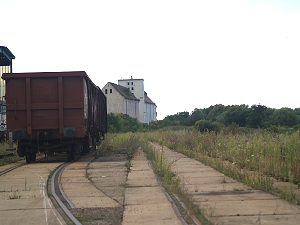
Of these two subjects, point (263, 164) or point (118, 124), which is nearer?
point (263, 164)

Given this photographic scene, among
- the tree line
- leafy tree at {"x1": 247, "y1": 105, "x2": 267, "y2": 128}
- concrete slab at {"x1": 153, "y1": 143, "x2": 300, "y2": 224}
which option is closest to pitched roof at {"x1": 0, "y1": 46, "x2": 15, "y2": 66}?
the tree line

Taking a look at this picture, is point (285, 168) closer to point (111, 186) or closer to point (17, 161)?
point (111, 186)

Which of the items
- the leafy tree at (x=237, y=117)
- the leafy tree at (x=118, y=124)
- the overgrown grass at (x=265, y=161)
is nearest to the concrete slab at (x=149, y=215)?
the overgrown grass at (x=265, y=161)

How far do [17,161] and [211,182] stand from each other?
1030cm

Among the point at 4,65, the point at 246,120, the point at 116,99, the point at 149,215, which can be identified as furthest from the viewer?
the point at 116,99

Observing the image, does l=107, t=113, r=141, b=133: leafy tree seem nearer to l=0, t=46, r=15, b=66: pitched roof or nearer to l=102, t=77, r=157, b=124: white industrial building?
l=102, t=77, r=157, b=124: white industrial building

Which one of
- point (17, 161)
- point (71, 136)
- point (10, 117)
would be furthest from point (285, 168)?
point (17, 161)

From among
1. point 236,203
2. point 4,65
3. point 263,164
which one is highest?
point 4,65

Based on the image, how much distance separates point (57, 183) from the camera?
33.2 feet

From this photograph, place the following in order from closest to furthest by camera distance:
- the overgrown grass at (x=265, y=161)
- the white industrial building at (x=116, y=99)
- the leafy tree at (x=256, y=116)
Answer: the overgrown grass at (x=265, y=161)
the leafy tree at (x=256, y=116)
the white industrial building at (x=116, y=99)

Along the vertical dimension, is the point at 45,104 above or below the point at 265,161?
above

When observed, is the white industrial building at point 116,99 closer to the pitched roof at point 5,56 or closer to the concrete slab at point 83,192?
the pitched roof at point 5,56

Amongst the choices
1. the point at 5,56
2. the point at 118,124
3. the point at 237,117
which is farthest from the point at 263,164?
the point at 118,124

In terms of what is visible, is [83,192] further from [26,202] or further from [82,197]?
[26,202]
